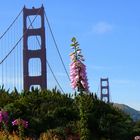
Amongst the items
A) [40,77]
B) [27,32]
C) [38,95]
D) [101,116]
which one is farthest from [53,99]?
[27,32]

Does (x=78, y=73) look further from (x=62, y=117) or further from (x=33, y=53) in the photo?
(x=33, y=53)

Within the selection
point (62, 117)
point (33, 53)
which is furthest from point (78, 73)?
point (33, 53)

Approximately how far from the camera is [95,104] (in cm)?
2206

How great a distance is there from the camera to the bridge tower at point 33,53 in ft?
171

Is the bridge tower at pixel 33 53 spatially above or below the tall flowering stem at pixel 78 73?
above

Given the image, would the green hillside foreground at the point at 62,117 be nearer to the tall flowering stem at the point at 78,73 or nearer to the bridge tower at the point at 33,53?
the tall flowering stem at the point at 78,73

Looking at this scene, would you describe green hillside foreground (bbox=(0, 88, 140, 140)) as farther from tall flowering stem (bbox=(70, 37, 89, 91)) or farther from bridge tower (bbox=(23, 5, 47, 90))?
bridge tower (bbox=(23, 5, 47, 90))

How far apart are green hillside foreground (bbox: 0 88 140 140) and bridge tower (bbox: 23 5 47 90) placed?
26.3 m

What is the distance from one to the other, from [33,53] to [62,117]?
35.7 meters

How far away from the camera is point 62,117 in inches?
819

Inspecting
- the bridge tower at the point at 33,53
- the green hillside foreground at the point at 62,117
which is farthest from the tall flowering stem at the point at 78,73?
the bridge tower at the point at 33,53

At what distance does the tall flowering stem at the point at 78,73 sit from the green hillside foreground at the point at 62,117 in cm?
883

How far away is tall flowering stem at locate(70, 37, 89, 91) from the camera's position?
8906mm

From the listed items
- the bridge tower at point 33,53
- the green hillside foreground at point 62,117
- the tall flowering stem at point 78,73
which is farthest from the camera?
the bridge tower at point 33,53
